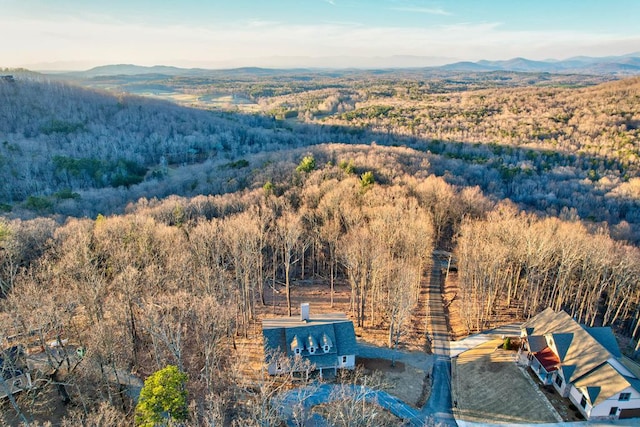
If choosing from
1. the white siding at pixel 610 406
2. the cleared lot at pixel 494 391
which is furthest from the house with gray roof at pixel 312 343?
the white siding at pixel 610 406

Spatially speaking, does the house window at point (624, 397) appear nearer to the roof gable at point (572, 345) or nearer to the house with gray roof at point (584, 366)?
the house with gray roof at point (584, 366)

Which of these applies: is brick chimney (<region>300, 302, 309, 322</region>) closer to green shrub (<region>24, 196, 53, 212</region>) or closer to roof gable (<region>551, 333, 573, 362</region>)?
roof gable (<region>551, 333, 573, 362</region>)

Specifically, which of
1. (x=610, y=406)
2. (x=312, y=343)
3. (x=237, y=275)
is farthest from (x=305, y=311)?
(x=610, y=406)

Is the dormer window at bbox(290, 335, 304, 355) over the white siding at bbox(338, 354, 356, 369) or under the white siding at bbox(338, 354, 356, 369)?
over

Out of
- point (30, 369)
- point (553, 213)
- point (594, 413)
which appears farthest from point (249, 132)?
point (594, 413)

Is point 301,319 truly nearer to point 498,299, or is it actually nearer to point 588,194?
point 498,299

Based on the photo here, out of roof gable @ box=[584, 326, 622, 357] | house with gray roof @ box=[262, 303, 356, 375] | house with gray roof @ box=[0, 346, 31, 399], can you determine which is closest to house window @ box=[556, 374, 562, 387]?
roof gable @ box=[584, 326, 622, 357]
